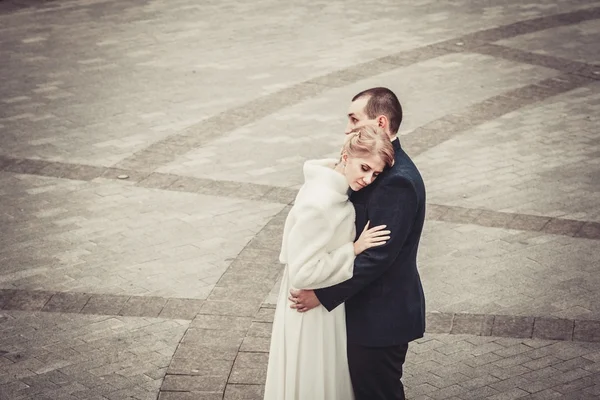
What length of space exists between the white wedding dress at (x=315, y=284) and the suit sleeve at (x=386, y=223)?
2.3 inches

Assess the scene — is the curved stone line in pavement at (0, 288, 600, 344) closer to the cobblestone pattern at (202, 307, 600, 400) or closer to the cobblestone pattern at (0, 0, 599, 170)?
the cobblestone pattern at (202, 307, 600, 400)

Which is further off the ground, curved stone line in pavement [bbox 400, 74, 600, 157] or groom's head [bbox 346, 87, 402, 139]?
groom's head [bbox 346, 87, 402, 139]

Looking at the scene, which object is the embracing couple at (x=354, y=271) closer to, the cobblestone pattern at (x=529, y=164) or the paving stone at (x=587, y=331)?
the paving stone at (x=587, y=331)

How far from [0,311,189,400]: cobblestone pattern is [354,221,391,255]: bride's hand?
219 centimetres

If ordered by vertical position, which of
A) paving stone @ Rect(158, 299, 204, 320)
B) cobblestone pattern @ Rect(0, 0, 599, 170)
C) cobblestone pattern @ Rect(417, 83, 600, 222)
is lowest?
cobblestone pattern @ Rect(417, 83, 600, 222)

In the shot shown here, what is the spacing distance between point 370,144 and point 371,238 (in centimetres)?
43

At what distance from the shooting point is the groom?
4.43 meters

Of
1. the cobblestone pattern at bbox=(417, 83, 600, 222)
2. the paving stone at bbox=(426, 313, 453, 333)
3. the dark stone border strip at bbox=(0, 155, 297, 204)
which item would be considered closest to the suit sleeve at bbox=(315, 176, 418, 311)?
the paving stone at bbox=(426, 313, 453, 333)

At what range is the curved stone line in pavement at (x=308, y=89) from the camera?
33.0 ft

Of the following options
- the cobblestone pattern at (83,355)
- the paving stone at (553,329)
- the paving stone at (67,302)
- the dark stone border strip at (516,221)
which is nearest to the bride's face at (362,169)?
the cobblestone pattern at (83,355)

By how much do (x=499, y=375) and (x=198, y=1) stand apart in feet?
39.1

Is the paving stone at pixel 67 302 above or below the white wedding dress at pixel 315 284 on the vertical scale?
below

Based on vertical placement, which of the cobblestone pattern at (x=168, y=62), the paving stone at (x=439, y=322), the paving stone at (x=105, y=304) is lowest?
the paving stone at (x=439, y=322)

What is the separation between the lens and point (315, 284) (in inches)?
174
